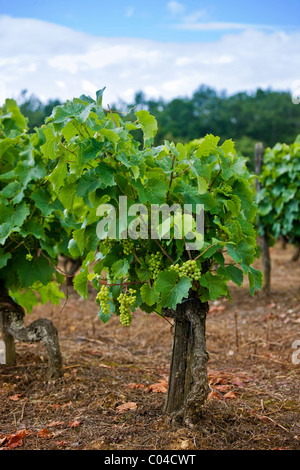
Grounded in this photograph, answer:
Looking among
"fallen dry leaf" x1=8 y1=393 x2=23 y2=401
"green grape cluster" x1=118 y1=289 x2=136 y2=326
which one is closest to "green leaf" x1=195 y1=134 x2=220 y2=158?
"green grape cluster" x1=118 y1=289 x2=136 y2=326

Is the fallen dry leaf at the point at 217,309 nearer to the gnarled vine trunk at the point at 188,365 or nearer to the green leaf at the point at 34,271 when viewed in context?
the green leaf at the point at 34,271

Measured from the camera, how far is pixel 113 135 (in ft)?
8.20

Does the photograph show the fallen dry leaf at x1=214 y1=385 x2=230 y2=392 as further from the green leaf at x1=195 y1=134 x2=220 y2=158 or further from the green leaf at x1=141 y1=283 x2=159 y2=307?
the green leaf at x1=195 y1=134 x2=220 y2=158

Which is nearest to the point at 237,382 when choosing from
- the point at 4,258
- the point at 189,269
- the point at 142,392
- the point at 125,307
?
the point at 142,392

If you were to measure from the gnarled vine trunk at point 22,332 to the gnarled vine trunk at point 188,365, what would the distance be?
1369 mm

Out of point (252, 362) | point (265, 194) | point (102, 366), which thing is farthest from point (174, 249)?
point (265, 194)

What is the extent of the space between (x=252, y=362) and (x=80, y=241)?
2712 millimetres

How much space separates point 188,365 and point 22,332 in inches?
71.8

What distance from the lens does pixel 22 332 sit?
4.21 metres

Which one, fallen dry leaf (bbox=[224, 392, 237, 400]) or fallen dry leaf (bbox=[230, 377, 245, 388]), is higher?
fallen dry leaf (bbox=[224, 392, 237, 400])

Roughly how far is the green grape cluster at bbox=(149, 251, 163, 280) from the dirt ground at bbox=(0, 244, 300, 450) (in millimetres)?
872

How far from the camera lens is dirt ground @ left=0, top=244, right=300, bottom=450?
115 inches

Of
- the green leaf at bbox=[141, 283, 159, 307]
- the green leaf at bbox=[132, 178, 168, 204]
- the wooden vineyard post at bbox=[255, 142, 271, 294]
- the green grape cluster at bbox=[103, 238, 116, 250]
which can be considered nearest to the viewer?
the green leaf at bbox=[132, 178, 168, 204]
